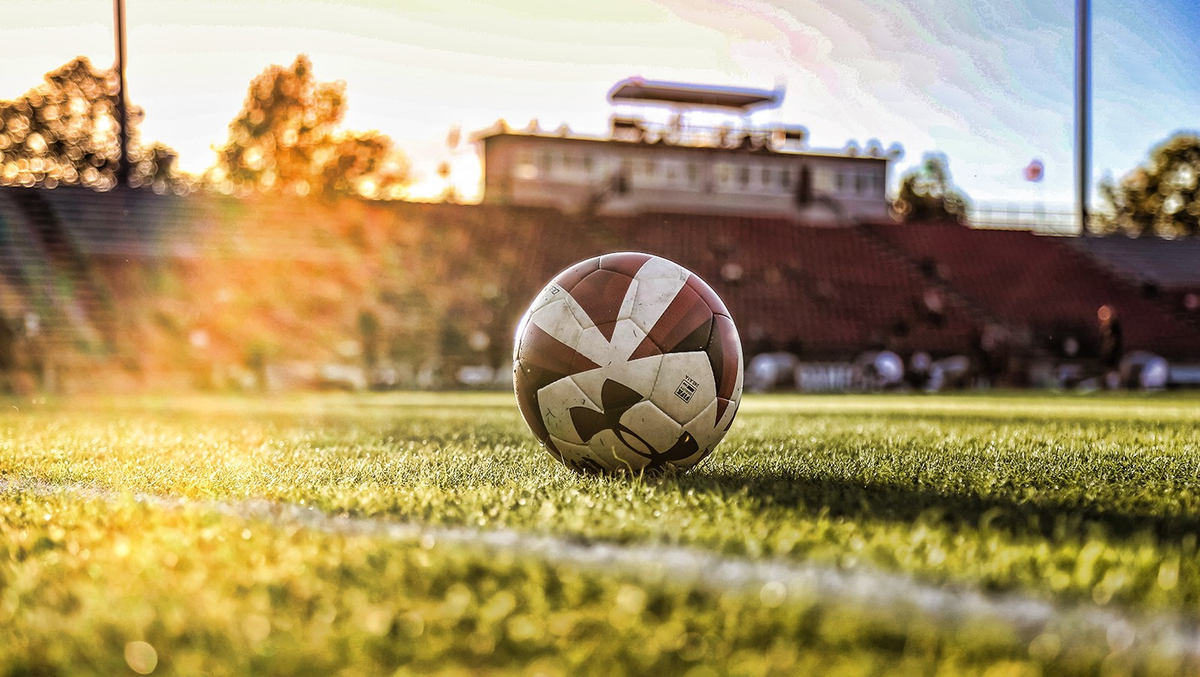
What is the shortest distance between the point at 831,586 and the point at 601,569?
0.54 meters

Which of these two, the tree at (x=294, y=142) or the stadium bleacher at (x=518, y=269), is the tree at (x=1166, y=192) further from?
the tree at (x=294, y=142)

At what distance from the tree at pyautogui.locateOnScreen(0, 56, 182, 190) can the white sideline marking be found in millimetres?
40779

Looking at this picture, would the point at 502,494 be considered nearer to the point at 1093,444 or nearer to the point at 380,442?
the point at 380,442

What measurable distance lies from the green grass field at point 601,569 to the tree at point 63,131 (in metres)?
39.7

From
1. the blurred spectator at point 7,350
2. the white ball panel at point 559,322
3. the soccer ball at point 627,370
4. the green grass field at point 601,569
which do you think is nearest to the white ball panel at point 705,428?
the soccer ball at point 627,370

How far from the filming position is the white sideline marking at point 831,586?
6.97 ft

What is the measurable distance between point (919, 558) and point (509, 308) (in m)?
23.2

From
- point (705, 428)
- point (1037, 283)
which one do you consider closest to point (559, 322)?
point (705, 428)

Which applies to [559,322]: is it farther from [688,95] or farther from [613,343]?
[688,95]

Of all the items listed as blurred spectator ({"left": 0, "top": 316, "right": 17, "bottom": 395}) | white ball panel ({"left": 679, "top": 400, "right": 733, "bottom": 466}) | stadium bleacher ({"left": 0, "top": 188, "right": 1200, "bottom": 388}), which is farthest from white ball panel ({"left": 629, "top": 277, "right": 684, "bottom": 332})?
stadium bleacher ({"left": 0, "top": 188, "right": 1200, "bottom": 388})

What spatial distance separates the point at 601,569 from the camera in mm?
2639

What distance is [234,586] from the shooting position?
2500mm

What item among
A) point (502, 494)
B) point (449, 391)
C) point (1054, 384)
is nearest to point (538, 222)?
point (449, 391)

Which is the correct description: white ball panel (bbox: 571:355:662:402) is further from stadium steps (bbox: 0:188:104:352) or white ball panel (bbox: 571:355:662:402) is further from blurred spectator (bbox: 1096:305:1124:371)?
blurred spectator (bbox: 1096:305:1124:371)
